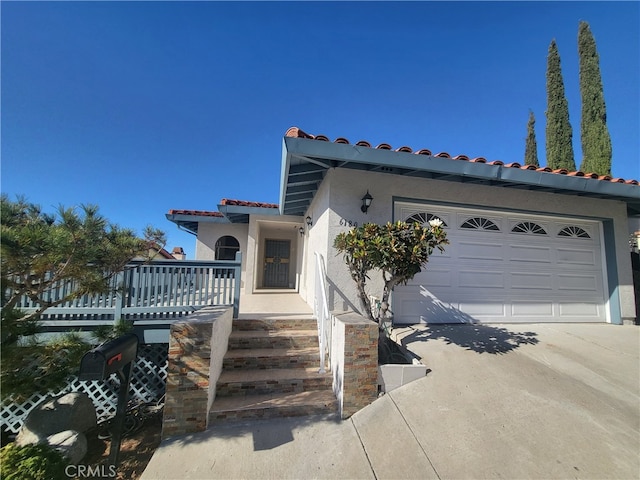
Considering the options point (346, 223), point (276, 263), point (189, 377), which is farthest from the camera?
point (276, 263)

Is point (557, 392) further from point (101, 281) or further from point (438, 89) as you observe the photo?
point (438, 89)

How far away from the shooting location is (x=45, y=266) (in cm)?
212

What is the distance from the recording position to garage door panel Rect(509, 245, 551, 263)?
17.4 ft

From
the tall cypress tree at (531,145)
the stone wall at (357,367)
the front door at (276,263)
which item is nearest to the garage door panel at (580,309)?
the stone wall at (357,367)

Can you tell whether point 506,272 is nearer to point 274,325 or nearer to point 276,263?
point 274,325

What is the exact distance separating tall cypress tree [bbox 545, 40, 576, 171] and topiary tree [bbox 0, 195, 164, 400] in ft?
50.2

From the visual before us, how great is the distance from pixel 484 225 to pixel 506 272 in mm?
1111

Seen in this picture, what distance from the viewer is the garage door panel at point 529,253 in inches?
209

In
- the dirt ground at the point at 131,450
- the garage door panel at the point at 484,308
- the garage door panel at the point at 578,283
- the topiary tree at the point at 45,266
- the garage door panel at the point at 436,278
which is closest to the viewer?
the topiary tree at the point at 45,266

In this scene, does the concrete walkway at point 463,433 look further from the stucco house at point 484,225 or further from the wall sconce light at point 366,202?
the wall sconce light at point 366,202

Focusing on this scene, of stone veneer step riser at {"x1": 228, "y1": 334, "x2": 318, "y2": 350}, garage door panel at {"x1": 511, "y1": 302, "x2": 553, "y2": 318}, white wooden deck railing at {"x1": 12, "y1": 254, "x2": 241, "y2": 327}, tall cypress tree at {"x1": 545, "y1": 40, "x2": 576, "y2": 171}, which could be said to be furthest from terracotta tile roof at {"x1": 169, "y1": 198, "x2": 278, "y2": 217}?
tall cypress tree at {"x1": 545, "y1": 40, "x2": 576, "y2": 171}

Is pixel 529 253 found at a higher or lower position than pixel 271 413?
higher

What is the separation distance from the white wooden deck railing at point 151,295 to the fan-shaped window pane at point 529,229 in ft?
19.5

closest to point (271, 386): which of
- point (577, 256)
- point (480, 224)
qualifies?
point (480, 224)
